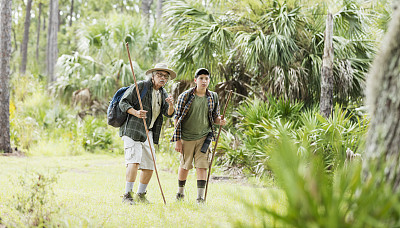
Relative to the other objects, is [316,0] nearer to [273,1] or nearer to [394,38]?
[273,1]

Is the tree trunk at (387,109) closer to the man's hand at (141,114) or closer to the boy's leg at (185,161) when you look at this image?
the man's hand at (141,114)

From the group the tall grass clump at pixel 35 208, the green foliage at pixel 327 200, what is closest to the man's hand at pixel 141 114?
the tall grass clump at pixel 35 208

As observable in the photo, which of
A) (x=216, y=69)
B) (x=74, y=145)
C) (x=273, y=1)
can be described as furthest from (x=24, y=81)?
(x=273, y=1)

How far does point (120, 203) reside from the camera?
5812mm

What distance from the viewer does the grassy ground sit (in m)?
4.07

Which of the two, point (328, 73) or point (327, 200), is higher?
point (328, 73)

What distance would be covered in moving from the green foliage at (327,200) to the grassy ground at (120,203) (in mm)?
119

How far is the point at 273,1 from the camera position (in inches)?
437

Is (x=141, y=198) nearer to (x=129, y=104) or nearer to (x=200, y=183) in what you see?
(x=200, y=183)

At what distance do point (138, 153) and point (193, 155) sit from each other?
0.82 m

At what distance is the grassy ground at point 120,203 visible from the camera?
407 cm

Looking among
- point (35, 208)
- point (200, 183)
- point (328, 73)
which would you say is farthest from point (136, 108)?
point (328, 73)

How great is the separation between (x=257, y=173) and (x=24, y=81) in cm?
1346

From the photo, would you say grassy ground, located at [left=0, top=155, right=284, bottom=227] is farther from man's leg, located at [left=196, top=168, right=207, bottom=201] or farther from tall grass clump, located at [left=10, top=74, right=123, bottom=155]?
tall grass clump, located at [left=10, top=74, right=123, bottom=155]
